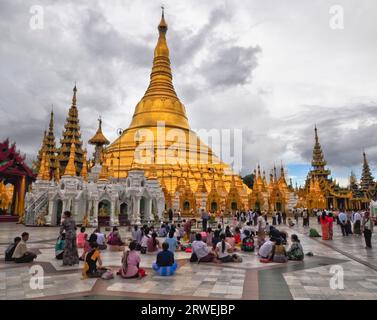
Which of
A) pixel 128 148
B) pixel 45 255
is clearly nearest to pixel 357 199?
pixel 128 148

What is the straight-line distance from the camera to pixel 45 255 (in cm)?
1166

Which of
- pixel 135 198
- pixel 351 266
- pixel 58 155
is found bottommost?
pixel 351 266

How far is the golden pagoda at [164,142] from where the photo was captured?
1807 inches

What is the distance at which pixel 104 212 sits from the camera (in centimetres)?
2883

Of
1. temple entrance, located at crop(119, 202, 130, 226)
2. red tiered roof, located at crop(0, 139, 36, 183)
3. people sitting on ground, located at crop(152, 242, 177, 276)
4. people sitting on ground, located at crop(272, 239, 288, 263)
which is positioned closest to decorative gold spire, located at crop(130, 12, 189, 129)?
red tiered roof, located at crop(0, 139, 36, 183)

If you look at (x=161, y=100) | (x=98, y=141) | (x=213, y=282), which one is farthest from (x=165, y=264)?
(x=161, y=100)

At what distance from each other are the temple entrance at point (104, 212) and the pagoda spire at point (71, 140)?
58.0 feet

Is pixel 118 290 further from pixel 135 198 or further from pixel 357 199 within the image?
pixel 357 199

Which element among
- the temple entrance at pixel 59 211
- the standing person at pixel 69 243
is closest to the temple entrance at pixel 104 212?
the temple entrance at pixel 59 211

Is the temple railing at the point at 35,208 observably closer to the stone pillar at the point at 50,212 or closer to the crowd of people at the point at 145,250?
the stone pillar at the point at 50,212

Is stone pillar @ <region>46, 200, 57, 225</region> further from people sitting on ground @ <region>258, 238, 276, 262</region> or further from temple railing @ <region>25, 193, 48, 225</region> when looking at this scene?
people sitting on ground @ <region>258, 238, 276, 262</region>

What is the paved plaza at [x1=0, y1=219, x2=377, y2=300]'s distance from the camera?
21.6ft

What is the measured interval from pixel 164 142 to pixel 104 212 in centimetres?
2248
